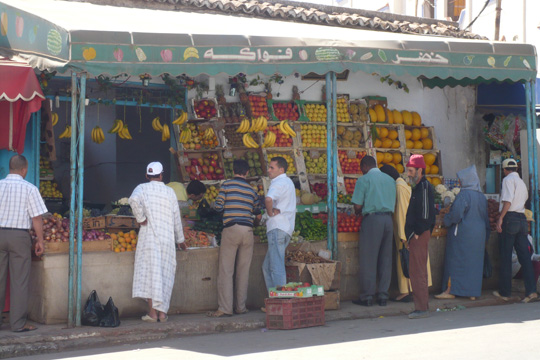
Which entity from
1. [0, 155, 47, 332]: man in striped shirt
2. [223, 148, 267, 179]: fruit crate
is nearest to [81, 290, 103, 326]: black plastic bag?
[0, 155, 47, 332]: man in striped shirt

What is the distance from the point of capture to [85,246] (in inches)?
357

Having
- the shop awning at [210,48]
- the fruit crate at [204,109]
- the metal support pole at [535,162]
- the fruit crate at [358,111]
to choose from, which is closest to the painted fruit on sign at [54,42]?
the shop awning at [210,48]

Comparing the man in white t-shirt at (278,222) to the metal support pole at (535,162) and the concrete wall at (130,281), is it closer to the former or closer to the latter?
the concrete wall at (130,281)

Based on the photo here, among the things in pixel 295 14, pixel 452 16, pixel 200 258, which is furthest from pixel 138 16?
pixel 452 16

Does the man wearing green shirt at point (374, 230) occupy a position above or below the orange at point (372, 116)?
below

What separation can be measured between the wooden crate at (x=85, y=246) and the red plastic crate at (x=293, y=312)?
1991mm

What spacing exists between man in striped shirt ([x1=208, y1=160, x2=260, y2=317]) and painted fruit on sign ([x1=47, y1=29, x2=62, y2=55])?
2.45 m

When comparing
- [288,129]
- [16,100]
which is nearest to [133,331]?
[16,100]

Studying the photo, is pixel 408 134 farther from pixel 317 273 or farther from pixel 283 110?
pixel 317 273

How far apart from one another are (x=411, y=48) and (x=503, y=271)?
3.47 m

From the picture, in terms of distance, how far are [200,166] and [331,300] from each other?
344 centimetres

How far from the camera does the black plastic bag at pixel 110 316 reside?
8.73 m

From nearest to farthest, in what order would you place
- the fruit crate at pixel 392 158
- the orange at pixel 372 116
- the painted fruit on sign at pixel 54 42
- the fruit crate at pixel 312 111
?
the painted fruit on sign at pixel 54 42, the fruit crate at pixel 312 111, the fruit crate at pixel 392 158, the orange at pixel 372 116

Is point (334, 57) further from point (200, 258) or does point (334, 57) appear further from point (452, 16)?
point (452, 16)
